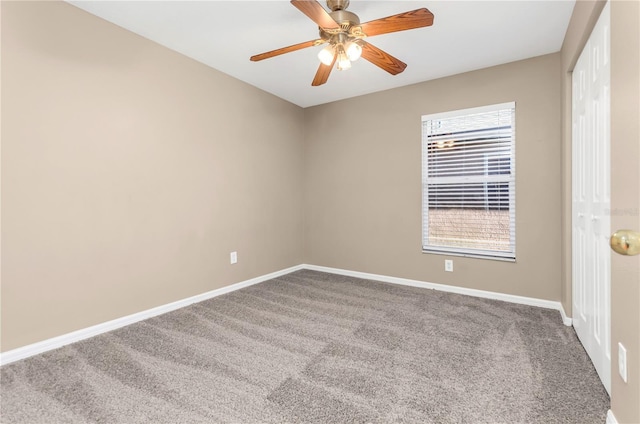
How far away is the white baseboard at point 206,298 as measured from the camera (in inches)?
79.0

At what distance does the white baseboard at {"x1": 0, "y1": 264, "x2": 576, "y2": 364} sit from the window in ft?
1.30

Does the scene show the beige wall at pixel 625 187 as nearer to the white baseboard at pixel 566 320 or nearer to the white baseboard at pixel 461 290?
the white baseboard at pixel 566 320

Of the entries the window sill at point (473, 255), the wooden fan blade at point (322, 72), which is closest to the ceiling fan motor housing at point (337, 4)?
the wooden fan blade at point (322, 72)

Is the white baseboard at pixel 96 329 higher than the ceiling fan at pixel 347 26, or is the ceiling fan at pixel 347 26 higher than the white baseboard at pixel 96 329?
the ceiling fan at pixel 347 26

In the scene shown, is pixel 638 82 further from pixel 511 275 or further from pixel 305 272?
pixel 305 272

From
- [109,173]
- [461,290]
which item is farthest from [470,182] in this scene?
[109,173]

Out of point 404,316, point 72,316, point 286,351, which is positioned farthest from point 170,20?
point 404,316

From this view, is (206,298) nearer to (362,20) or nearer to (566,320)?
(362,20)

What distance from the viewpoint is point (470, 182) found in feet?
10.8

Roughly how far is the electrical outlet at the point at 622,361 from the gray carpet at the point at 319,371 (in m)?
0.35

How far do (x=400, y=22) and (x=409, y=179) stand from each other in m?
2.02

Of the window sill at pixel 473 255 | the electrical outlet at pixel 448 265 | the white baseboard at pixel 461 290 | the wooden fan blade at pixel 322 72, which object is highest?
the wooden fan blade at pixel 322 72

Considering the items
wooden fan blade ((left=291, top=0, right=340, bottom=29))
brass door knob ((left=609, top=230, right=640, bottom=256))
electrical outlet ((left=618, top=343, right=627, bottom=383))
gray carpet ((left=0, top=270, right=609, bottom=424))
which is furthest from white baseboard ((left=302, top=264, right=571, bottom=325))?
wooden fan blade ((left=291, top=0, right=340, bottom=29))

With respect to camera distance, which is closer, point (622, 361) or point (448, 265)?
point (622, 361)
